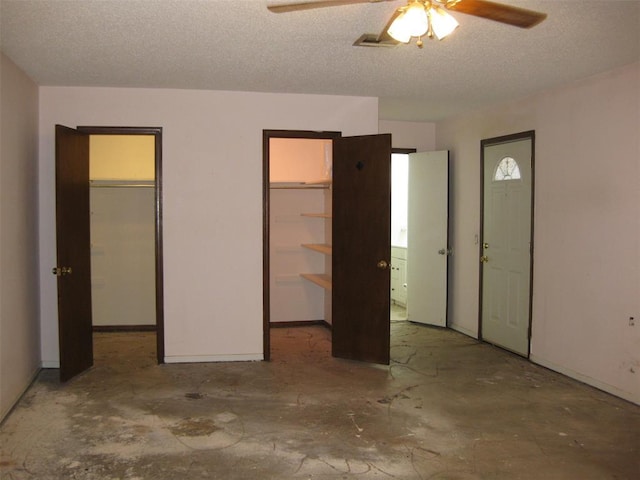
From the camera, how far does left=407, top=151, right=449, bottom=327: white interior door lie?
21.9ft

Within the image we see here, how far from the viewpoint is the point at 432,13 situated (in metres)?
2.43

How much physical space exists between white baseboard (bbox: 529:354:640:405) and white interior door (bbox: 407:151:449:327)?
1.65m

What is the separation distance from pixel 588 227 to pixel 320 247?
108 inches

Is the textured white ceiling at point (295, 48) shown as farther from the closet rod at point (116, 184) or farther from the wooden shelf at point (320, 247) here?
the closet rod at point (116, 184)

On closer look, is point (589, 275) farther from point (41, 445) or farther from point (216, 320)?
point (41, 445)

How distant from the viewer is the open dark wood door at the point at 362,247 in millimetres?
5078

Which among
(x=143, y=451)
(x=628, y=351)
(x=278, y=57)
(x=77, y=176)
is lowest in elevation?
(x=143, y=451)

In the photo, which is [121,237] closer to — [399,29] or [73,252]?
[73,252]

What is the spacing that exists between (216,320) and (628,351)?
130 inches

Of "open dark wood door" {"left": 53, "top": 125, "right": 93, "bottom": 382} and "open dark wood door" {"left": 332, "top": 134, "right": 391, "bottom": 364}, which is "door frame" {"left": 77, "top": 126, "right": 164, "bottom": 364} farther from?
"open dark wood door" {"left": 332, "top": 134, "right": 391, "bottom": 364}

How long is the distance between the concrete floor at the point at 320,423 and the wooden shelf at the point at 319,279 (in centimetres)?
91

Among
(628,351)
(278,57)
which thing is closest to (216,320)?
(278,57)

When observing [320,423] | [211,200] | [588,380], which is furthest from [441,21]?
[588,380]

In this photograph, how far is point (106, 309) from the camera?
261 inches
